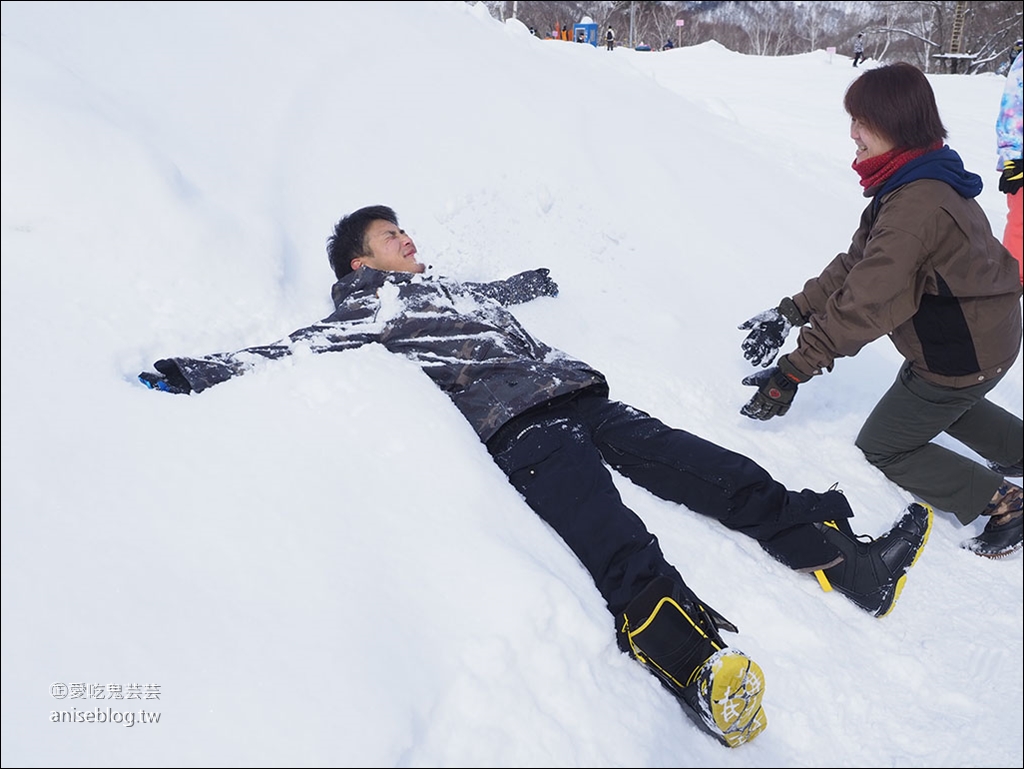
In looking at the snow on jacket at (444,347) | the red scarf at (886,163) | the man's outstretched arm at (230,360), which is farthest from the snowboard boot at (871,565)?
the man's outstretched arm at (230,360)

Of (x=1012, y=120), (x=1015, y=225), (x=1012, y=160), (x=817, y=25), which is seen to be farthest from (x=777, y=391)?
(x=817, y=25)

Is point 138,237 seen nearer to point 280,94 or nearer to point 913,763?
point 280,94

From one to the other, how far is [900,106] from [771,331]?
78 centimetres

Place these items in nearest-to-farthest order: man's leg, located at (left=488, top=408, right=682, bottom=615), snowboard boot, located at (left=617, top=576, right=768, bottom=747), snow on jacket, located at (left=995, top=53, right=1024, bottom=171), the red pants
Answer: snowboard boot, located at (left=617, top=576, right=768, bottom=747) < man's leg, located at (left=488, top=408, right=682, bottom=615) < the red pants < snow on jacket, located at (left=995, top=53, right=1024, bottom=171)

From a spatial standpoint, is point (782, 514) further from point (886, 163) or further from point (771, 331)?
point (886, 163)

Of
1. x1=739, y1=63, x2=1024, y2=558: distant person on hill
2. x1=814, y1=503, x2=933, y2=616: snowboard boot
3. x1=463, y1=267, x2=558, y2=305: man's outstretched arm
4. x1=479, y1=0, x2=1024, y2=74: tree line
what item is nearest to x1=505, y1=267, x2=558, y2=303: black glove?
x1=463, y1=267, x2=558, y2=305: man's outstretched arm

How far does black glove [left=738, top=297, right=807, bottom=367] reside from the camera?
2350 mm

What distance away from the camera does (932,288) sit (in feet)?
6.13

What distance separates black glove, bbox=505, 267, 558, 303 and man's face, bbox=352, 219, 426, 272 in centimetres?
58

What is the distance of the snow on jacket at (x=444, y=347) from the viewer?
69.9 inches

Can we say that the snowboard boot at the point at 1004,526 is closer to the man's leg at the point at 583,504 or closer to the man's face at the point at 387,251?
the man's leg at the point at 583,504

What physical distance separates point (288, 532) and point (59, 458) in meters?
0.57

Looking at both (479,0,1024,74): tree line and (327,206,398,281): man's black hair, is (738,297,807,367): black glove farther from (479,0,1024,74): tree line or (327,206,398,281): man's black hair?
→ (479,0,1024,74): tree line

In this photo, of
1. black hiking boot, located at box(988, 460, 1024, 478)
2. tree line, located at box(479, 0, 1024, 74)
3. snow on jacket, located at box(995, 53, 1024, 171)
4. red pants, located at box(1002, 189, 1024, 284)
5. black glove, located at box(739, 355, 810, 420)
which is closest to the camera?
black glove, located at box(739, 355, 810, 420)
